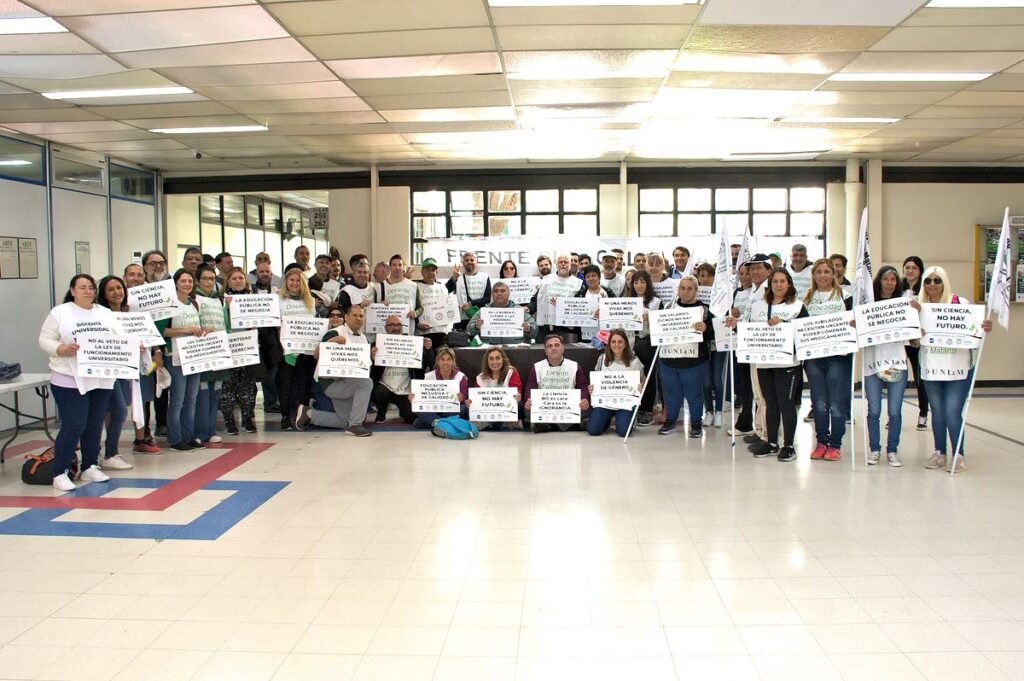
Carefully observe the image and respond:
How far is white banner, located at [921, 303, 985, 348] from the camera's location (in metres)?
5.93

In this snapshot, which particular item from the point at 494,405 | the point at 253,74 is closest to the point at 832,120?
the point at 494,405

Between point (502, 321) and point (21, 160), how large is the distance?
5.64 meters

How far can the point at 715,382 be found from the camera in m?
8.07

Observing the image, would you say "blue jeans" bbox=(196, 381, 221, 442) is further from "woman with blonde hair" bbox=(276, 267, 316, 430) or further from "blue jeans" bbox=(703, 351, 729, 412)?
"blue jeans" bbox=(703, 351, 729, 412)

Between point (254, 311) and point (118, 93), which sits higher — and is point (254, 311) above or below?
below

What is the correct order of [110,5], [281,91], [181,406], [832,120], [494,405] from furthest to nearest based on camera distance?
[832,120], [494,405], [281,91], [181,406], [110,5]

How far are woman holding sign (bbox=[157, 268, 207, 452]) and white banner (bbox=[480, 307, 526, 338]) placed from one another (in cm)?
276

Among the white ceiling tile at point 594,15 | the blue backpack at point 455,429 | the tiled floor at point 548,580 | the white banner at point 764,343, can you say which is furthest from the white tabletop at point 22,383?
the white banner at point 764,343

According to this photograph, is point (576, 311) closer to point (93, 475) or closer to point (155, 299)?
point (155, 299)

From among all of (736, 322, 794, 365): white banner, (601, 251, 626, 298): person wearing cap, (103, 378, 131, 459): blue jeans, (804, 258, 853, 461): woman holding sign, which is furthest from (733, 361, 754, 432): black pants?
(103, 378, 131, 459): blue jeans

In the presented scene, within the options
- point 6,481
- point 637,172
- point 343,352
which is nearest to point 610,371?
point 343,352

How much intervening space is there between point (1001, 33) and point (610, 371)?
3840 millimetres

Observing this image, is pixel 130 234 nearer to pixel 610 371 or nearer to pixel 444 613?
pixel 610 371

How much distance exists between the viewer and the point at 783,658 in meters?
3.10
